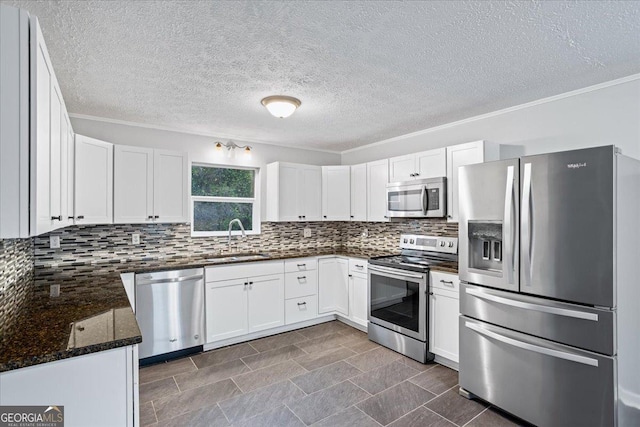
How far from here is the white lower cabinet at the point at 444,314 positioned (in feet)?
9.78

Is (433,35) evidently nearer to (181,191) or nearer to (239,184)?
(181,191)

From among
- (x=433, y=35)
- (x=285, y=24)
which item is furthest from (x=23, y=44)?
(x=433, y=35)

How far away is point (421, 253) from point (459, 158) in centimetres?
119

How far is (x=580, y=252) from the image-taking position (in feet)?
6.55

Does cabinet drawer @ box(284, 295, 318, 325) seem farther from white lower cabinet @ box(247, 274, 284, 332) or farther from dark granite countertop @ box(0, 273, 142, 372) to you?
dark granite countertop @ box(0, 273, 142, 372)

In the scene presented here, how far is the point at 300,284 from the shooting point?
4160mm

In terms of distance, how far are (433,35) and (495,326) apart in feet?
6.53

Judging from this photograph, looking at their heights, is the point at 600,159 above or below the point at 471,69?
below

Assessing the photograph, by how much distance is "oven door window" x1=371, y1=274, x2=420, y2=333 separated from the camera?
3.29 m

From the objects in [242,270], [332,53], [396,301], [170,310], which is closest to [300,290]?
[242,270]

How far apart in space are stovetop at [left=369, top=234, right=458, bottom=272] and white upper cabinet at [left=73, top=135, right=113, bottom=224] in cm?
274

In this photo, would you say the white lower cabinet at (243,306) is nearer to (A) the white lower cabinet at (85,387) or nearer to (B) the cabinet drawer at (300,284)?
(B) the cabinet drawer at (300,284)

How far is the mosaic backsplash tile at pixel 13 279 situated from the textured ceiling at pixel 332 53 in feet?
4.12

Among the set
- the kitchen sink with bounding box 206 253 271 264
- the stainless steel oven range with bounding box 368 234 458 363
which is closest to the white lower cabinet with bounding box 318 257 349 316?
the stainless steel oven range with bounding box 368 234 458 363
